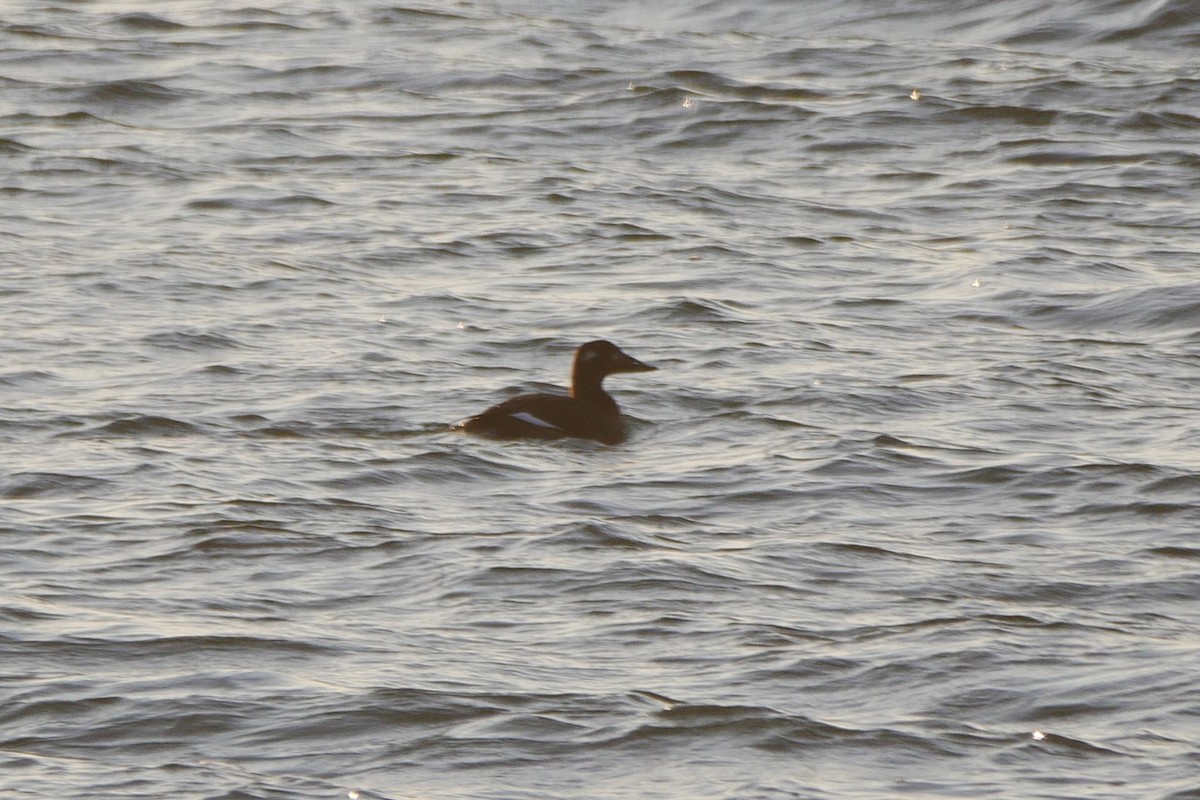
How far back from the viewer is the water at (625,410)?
7402mm

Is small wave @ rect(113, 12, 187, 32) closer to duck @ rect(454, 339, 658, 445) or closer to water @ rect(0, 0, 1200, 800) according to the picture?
water @ rect(0, 0, 1200, 800)

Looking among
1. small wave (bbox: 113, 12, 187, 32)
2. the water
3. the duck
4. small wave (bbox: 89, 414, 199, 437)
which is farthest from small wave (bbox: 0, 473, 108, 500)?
small wave (bbox: 113, 12, 187, 32)

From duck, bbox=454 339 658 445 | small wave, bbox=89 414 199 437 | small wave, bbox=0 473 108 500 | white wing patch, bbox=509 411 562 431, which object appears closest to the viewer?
small wave, bbox=0 473 108 500

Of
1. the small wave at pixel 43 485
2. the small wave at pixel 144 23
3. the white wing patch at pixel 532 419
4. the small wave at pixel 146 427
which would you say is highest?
the small wave at pixel 144 23

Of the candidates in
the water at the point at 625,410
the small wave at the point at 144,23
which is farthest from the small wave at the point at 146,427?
the small wave at the point at 144,23

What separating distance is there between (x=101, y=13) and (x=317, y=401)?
44.3 feet

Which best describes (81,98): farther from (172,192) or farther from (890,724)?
(890,724)

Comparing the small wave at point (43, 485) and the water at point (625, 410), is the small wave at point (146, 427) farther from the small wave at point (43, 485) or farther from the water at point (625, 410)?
the small wave at point (43, 485)

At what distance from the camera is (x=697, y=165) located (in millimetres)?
17641

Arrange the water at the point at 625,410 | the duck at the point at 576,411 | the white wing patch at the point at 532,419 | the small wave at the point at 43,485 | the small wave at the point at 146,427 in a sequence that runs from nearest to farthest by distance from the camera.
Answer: the water at the point at 625,410, the small wave at the point at 43,485, the small wave at the point at 146,427, the duck at the point at 576,411, the white wing patch at the point at 532,419

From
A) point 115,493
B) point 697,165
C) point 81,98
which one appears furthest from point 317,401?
point 81,98

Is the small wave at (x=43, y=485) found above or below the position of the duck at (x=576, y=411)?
above

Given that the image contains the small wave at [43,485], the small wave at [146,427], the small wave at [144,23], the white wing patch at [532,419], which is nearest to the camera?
the small wave at [43,485]

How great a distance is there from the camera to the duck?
11117 millimetres
